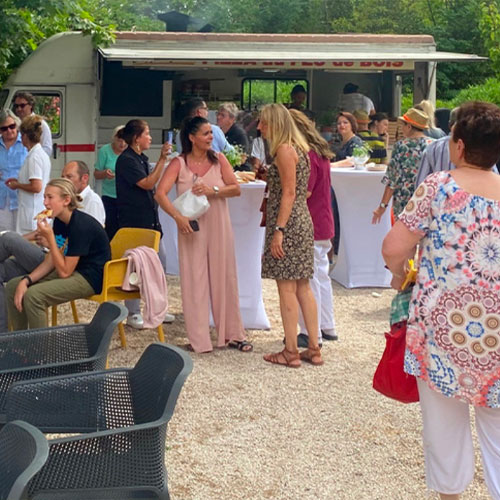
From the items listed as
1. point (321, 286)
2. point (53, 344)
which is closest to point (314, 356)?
point (321, 286)

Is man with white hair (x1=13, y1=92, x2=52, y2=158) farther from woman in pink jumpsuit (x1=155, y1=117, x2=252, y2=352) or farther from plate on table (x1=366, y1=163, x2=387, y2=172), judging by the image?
woman in pink jumpsuit (x1=155, y1=117, x2=252, y2=352)

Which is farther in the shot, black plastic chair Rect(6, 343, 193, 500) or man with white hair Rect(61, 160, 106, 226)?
man with white hair Rect(61, 160, 106, 226)

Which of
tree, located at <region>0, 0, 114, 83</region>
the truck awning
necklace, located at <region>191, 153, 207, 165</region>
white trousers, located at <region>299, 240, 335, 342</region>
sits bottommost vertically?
white trousers, located at <region>299, 240, 335, 342</region>

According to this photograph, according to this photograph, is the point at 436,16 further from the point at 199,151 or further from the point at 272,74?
the point at 199,151

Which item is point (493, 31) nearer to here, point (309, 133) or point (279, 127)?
point (309, 133)

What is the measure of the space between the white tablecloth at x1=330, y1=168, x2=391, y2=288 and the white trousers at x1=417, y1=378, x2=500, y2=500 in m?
5.46

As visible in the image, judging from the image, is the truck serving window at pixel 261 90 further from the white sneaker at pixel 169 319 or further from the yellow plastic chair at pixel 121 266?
the yellow plastic chair at pixel 121 266

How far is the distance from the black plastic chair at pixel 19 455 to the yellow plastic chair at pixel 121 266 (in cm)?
374

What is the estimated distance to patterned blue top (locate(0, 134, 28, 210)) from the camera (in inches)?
332

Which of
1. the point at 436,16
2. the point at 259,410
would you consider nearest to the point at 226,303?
the point at 259,410

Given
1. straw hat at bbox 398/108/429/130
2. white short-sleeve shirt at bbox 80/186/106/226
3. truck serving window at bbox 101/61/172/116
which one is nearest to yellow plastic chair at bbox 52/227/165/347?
white short-sleeve shirt at bbox 80/186/106/226

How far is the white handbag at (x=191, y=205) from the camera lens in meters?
6.54

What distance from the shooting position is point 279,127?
20.0 ft

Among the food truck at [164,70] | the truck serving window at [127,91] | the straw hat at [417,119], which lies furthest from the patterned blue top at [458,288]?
the truck serving window at [127,91]
